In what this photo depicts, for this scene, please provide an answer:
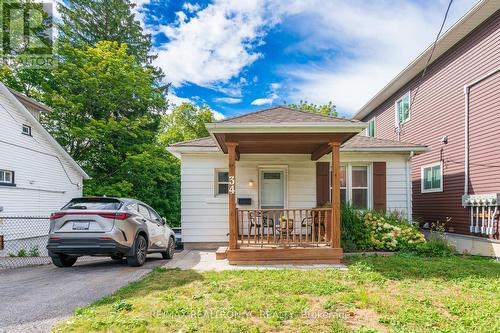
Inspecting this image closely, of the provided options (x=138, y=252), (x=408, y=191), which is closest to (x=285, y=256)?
(x=138, y=252)

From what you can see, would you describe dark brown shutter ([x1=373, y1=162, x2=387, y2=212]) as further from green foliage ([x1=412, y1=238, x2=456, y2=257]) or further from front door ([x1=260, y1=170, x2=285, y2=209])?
front door ([x1=260, y1=170, x2=285, y2=209])

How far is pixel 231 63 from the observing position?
57.2 feet

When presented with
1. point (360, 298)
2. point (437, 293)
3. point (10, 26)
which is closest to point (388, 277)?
point (437, 293)

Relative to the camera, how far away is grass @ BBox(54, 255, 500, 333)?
10.1 ft

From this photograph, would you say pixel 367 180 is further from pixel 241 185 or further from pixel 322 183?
pixel 241 185

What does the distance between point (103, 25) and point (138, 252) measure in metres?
19.0

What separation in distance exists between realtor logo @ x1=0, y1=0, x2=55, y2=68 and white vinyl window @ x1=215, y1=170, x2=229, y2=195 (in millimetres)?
12523

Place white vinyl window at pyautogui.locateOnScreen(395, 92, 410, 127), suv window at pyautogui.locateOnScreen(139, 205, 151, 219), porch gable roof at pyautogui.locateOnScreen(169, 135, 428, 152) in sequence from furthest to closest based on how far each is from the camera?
white vinyl window at pyautogui.locateOnScreen(395, 92, 410, 127) → porch gable roof at pyautogui.locateOnScreen(169, 135, 428, 152) → suv window at pyautogui.locateOnScreen(139, 205, 151, 219)

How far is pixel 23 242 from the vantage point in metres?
9.46

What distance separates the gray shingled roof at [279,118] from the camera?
6.02 m

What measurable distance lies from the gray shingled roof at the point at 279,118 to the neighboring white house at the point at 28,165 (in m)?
8.87

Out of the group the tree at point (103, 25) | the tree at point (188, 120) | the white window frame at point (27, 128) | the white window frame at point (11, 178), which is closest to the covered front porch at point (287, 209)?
the white window frame at point (11, 178)

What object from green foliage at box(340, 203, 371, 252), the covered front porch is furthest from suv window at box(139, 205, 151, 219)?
green foliage at box(340, 203, 371, 252)

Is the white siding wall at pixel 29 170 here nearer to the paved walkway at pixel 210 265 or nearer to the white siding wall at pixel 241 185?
the white siding wall at pixel 241 185
